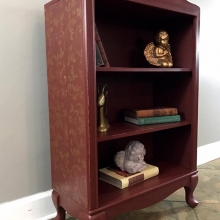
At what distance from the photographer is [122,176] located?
1.23 metres

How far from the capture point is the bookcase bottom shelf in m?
1.09

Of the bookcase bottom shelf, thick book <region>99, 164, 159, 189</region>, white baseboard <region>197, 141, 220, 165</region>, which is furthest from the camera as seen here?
white baseboard <region>197, 141, 220, 165</region>

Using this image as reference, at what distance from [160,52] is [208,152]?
110 cm

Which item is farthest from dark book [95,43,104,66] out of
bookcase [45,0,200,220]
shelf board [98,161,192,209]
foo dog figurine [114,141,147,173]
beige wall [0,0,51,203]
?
shelf board [98,161,192,209]

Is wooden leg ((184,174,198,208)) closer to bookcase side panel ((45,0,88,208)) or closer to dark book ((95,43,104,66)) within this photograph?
bookcase side panel ((45,0,88,208))

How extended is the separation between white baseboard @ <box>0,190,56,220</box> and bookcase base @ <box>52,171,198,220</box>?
Result: 0.30 ft

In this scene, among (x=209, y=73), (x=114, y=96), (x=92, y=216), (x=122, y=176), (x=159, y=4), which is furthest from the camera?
(x=209, y=73)

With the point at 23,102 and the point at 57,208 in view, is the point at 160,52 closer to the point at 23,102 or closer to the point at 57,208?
the point at 23,102

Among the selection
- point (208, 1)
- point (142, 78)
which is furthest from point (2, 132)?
point (208, 1)

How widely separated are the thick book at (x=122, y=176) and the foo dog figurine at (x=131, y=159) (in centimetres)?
2

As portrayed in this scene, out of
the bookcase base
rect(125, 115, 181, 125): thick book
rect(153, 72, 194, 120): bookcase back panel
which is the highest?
rect(153, 72, 194, 120): bookcase back panel

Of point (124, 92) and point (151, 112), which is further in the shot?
point (124, 92)

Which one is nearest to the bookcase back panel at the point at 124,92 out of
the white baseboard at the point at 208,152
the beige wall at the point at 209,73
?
the beige wall at the point at 209,73

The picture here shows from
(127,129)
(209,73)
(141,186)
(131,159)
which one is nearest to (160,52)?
(127,129)
